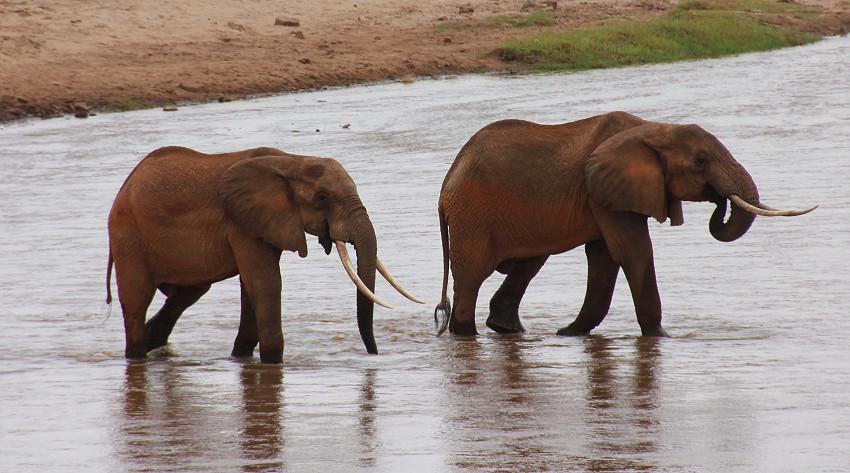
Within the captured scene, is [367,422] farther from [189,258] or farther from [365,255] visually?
[189,258]

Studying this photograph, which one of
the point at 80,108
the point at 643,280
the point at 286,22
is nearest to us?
the point at 643,280

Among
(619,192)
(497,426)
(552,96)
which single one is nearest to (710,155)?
(619,192)

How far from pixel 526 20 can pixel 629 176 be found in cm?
2059

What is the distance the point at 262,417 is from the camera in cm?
623

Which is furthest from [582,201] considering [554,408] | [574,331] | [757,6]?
[757,6]

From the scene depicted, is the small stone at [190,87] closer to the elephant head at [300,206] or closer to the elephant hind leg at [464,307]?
the elephant hind leg at [464,307]

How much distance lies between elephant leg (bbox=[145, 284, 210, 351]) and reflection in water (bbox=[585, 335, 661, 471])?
2169 millimetres

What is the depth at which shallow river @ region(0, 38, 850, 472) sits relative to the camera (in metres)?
5.61

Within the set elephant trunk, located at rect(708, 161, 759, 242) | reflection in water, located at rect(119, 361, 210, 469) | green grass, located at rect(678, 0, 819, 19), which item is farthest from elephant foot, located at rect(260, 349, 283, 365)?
green grass, located at rect(678, 0, 819, 19)

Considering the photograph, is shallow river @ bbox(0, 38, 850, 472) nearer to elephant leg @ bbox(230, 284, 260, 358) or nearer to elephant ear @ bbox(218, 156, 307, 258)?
elephant leg @ bbox(230, 284, 260, 358)

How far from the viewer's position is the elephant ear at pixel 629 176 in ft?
26.9

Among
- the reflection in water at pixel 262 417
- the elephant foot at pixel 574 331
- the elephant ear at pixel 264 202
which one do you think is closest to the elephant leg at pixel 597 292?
the elephant foot at pixel 574 331

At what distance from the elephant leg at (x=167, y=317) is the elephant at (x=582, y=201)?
4.61 feet

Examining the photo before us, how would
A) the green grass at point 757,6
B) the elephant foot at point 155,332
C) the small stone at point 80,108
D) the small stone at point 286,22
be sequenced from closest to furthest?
the elephant foot at point 155,332 → the small stone at point 80,108 → the small stone at point 286,22 → the green grass at point 757,6
